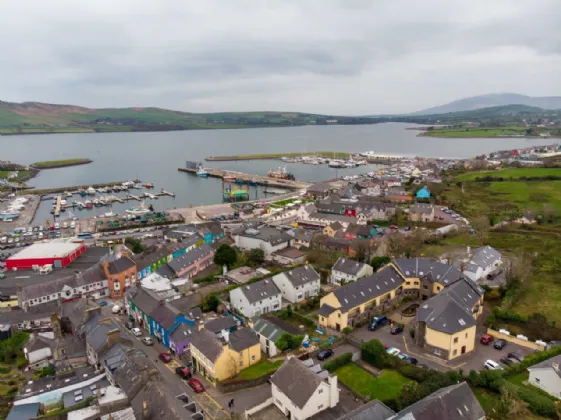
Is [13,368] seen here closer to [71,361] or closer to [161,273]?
[71,361]

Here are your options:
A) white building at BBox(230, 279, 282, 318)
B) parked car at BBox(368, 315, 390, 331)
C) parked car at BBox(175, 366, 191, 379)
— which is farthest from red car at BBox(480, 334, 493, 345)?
parked car at BBox(175, 366, 191, 379)

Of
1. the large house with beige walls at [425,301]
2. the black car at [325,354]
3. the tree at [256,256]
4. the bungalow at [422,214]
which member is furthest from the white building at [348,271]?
the bungalow at [422,214]

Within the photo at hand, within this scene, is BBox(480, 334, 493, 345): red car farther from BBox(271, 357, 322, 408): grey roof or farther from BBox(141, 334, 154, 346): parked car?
BBox(141, 334, 154, 346): parked car

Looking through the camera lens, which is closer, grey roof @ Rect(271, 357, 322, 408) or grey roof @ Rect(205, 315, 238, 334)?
grey roof @ Rect(271, 357, 322, 408)

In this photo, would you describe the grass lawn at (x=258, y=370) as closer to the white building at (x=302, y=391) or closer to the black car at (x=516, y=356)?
the white building at (x=302, y=391)

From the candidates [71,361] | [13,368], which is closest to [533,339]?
[71,361]
